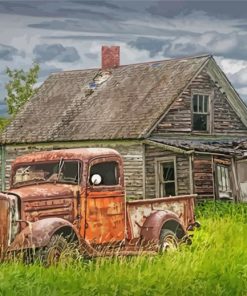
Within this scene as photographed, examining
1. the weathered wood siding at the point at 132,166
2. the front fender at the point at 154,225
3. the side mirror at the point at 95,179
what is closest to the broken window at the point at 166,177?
the weathered wood siding at the point at 132,166

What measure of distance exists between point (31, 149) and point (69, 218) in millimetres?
17878

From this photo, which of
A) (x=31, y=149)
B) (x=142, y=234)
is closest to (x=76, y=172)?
(x=142, y=234)

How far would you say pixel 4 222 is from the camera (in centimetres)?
1039

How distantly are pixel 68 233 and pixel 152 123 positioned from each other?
1441 centimetres

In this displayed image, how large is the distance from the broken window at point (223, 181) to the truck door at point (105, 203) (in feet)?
43.1

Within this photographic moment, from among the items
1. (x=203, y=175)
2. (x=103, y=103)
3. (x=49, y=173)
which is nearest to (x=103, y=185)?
(x=49, y=173)

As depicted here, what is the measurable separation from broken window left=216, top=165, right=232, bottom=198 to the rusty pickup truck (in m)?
12.1

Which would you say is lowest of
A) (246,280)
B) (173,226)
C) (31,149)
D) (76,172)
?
(246,280)

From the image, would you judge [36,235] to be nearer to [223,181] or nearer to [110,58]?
[223,181]

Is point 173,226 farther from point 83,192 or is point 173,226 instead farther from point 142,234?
point 83,192

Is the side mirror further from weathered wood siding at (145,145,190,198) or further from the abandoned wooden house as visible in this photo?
weathered wood siding at (145,145,190,198)

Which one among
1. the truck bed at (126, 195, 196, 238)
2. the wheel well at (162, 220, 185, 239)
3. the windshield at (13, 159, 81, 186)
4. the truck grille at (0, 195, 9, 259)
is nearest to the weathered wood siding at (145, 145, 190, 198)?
the truck bed at (126, 195, 196, 238)

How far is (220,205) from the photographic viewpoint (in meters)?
22.3

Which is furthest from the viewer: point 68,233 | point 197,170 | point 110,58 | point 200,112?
point 110,58
